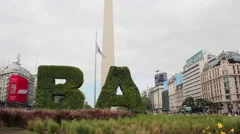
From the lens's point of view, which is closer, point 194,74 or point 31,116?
point 31,116

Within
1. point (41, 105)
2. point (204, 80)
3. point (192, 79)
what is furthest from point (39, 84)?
point (192, 79)

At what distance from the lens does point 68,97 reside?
21672 millimetres

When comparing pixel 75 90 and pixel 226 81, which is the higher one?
pixel 226 81

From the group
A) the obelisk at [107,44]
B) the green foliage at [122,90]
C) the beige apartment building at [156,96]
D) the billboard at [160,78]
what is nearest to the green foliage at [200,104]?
the obelisk at [107,44]

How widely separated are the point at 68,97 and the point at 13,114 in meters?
6.29

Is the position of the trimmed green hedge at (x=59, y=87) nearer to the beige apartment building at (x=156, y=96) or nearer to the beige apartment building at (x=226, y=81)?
the beige apartment building at (x=226, y=81)

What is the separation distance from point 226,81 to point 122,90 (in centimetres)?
6791

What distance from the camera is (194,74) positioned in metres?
109

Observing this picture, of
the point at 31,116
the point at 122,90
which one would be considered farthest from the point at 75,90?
the point at 31,116

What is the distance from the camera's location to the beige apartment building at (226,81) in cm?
7819

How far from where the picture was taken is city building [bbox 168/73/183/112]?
13075cm

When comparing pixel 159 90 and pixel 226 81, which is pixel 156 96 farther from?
pixel 226 81

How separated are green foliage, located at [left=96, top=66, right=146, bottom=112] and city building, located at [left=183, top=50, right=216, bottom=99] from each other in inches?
3316

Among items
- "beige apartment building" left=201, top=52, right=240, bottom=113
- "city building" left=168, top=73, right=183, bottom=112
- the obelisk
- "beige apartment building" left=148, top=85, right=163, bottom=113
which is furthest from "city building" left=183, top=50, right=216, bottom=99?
the obelisk
